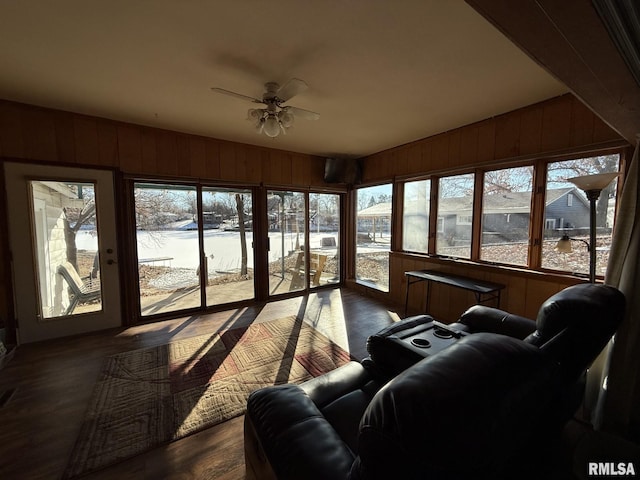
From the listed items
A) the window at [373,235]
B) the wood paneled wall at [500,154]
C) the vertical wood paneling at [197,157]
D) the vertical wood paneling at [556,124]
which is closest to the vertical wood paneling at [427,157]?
the wood paneled wall at [500,154]

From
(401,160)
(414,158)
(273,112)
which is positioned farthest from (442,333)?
(401,160)

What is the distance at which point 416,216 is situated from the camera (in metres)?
4.14

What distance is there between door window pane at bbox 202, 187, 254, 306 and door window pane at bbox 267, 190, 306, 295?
37cm

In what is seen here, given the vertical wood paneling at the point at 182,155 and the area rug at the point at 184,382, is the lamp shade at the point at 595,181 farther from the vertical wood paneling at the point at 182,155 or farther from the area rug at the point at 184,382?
the vertical wood paneling at the point at 182,155

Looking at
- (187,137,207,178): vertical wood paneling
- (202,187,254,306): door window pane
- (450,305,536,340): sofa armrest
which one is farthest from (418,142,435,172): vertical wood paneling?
(187,137,207,178): vertical wood paneling

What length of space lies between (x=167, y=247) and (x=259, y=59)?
2.83 meters

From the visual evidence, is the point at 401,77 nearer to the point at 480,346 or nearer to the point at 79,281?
the point at 480,346

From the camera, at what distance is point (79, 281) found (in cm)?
326

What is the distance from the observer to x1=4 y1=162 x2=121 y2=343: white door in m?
2.88

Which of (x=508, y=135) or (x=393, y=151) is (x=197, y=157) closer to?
(x=393, y=151)

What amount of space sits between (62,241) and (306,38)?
137 inches

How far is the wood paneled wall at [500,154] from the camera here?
97.8 inches

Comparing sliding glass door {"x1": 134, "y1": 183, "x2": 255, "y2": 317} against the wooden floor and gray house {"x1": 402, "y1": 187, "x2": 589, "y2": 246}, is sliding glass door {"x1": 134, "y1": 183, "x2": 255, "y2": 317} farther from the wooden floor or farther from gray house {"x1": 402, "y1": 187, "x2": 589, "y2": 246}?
gray house {"x1": 402, "y1": 187, "x2": 589, "y2": 246}

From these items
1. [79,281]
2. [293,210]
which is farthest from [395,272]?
[79,281]
